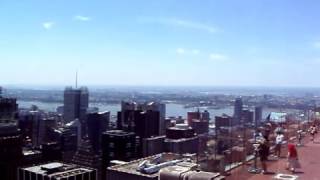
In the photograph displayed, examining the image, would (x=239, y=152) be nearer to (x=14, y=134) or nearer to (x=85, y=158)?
(x=14, y=134)

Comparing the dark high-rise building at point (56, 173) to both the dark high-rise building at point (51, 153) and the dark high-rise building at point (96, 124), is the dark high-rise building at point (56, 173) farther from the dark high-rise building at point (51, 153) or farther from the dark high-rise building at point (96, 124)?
the dark high-rise building at point (96, 124)

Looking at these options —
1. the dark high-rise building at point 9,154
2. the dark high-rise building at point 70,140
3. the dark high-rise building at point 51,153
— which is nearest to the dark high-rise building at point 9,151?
the dark high-rise building at point 9,154

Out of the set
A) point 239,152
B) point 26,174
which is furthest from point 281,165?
point 26,174

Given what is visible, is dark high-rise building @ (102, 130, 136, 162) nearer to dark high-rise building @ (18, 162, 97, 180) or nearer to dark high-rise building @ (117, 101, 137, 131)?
dark high-rise building @ (117, 101, 137, 131)

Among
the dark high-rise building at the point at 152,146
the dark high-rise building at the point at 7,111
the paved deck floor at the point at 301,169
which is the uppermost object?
the paved deck floor at the point at 301,169

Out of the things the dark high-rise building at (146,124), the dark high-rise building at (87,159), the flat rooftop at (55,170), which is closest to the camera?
the flat rooftop at (55,170)

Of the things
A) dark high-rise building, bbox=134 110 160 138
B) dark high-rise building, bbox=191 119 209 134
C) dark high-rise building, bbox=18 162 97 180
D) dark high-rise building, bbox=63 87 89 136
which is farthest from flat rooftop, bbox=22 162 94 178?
dark high-rise building, bbox=63 87 89 136
